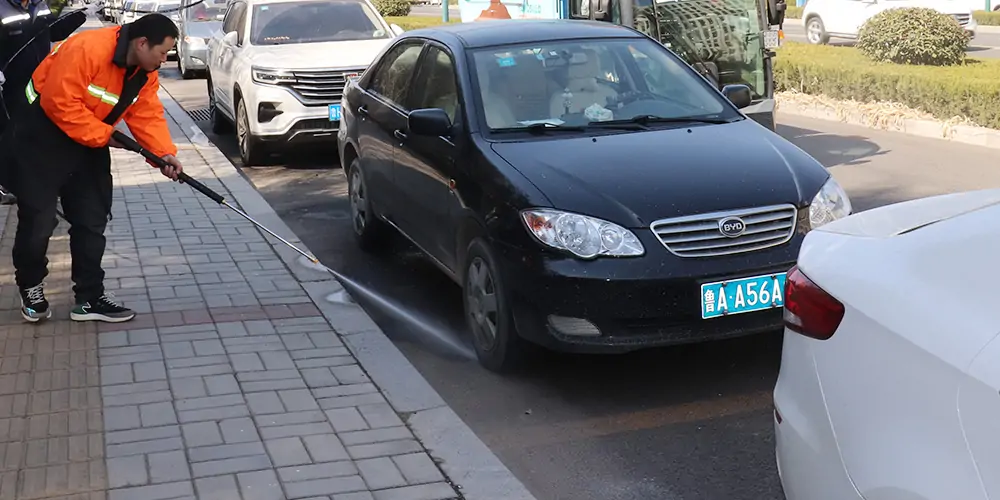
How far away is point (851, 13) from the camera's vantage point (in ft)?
85.7

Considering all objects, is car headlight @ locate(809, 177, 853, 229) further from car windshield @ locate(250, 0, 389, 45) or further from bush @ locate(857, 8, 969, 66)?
Answer: bush @ locate(857, 8, 969, 66)

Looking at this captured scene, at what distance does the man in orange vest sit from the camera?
5.84 meters

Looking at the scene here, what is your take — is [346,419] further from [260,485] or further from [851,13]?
[851,13]

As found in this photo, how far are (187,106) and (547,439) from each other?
1413 cm

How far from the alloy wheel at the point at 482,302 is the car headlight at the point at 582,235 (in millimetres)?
438

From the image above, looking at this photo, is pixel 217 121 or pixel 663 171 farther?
pixel 217 121

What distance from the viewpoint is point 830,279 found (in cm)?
295

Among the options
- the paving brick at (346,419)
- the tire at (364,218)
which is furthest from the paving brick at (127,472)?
the tire at (364,218)

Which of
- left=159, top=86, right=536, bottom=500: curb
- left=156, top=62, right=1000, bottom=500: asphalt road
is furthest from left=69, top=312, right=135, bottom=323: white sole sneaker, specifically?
left=156, top=62, right=1000, bottom=500: asphalt road

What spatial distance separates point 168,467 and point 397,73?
3.60m

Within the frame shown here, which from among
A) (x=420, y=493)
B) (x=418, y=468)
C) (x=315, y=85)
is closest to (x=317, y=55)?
(x=315, y=85)

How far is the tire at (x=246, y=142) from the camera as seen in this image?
39.2ft

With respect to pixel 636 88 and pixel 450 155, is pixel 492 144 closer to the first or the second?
pixel 450 155

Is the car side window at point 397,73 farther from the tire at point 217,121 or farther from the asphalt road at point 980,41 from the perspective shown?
the asphalt road at point 980,41
